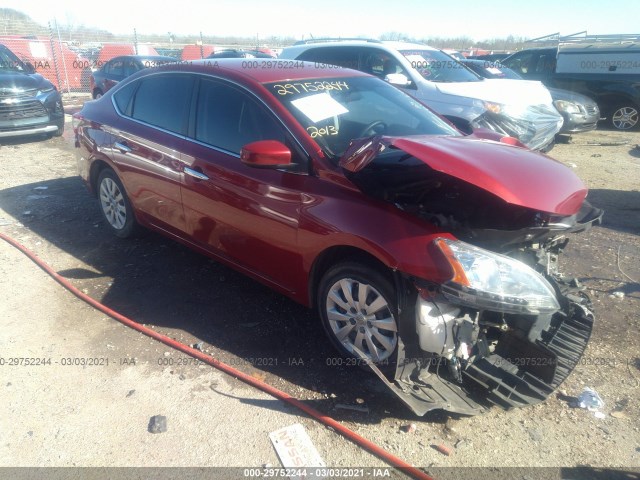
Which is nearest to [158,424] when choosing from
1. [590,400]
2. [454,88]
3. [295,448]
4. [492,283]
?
[295,448]

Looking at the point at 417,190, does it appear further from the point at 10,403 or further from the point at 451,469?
the point at 10,403

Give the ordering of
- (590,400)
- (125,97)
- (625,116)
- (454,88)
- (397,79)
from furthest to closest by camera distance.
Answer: (625,116) < (454,88) < (397,79) < (125,97) < (590,400)

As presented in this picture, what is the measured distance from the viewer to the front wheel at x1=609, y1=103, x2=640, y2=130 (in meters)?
11.2

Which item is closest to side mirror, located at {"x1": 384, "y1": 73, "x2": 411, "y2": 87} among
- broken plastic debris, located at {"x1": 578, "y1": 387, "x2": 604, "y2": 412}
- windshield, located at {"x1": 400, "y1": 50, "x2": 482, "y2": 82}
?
windshield, located at {"x1": 400, "y1": 50, "x2": 482, "y2": 82}

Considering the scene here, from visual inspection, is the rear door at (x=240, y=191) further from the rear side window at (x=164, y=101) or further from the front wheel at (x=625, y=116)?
the front wheel at (x=625, y=116)

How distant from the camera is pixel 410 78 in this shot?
315 inches

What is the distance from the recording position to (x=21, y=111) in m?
9.23

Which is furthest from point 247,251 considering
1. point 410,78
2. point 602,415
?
point 410,78

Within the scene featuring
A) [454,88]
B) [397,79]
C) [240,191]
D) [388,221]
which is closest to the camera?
[388,221]

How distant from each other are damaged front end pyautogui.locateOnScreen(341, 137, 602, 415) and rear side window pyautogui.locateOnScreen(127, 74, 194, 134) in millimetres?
1809

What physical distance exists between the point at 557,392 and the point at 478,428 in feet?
2.04

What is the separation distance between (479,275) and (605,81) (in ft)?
36.0

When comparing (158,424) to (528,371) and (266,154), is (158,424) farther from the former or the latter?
(528,371)

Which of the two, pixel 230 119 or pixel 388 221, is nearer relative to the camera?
pixel 388 221
